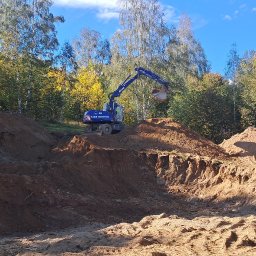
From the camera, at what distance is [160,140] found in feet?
63.3

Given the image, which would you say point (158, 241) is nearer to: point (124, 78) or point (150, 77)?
point (150, 77)

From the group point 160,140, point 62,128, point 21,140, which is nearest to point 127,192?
point 160,140

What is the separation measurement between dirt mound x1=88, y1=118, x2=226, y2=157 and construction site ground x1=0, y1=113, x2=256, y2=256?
44 mm

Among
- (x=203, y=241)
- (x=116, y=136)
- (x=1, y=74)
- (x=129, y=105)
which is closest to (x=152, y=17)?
(x=129, y=105)

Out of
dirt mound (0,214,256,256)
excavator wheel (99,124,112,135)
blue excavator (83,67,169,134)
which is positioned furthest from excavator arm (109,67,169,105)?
dirt mound (0,214,256,256)

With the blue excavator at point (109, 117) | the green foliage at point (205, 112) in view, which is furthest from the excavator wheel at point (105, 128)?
the green foliage at point (205, 112)

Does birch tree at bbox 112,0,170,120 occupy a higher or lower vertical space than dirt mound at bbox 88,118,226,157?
higher

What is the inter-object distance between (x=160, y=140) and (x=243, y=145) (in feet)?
12.1

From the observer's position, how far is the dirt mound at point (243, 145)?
18.9m

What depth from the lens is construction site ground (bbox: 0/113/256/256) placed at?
26.4 feet

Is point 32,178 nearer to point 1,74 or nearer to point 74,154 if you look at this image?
point 74,154

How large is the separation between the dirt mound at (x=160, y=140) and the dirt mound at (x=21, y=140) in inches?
81.8

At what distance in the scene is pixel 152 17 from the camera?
107 feet

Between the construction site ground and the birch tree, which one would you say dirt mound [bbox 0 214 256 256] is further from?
the birch tree
